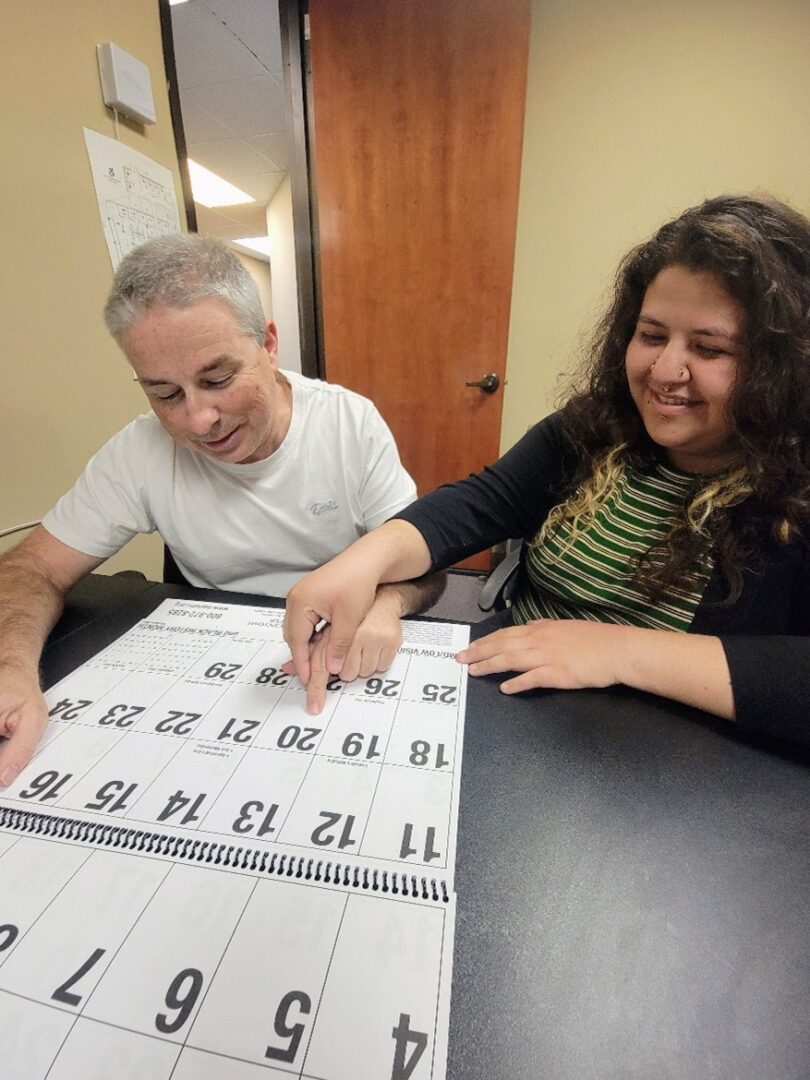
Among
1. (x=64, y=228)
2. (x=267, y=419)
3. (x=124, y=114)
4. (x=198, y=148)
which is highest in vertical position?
(x=198, y=148)

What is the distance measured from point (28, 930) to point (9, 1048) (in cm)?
6

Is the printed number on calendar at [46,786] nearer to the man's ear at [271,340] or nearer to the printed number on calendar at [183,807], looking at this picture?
the printed number on calendar at [183,807]

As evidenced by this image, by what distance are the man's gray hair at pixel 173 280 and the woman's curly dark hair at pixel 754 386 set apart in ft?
1.93

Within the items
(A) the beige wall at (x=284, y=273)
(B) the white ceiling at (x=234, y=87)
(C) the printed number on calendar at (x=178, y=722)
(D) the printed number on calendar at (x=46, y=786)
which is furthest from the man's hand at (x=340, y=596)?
(A) the beige wall at (x=284, y=273)

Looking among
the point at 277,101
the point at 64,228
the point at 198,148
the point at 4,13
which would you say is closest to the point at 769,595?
the point at 64,228

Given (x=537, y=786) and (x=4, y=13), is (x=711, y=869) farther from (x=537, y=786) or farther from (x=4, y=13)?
(x=4, y=13)

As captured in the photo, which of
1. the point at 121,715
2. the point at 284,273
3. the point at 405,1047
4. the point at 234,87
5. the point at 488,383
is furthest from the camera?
the point at 284,273

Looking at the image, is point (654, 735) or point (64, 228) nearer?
point (654, 735)

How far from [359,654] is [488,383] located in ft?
5.57

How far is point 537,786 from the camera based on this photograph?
1.31 ft

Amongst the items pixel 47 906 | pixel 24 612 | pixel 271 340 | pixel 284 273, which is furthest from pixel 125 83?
pixel 284 273

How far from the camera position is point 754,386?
1.92 feet

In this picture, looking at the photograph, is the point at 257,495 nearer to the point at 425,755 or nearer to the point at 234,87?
the point at 425,755

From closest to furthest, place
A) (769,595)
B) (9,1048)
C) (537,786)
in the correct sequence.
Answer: (9,1048)
(537,786)
(769,595)
